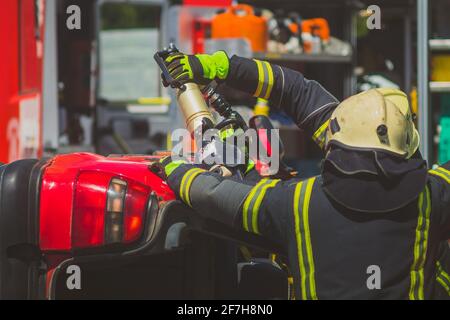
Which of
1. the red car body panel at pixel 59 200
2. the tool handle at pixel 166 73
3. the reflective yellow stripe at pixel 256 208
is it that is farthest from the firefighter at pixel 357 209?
the tool handle at pixel 166 73

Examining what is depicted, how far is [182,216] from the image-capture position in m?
2.59

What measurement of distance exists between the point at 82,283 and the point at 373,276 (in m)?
0.85

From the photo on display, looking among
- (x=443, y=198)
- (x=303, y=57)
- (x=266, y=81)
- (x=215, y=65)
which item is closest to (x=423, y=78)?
(x=303, y=57)

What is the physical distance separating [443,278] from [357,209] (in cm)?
39

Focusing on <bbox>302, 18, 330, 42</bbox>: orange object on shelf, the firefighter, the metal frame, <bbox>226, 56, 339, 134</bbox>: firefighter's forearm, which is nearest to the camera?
the firefighter

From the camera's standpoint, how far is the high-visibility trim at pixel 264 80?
295 centimetres

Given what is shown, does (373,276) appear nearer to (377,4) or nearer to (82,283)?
(82,283)

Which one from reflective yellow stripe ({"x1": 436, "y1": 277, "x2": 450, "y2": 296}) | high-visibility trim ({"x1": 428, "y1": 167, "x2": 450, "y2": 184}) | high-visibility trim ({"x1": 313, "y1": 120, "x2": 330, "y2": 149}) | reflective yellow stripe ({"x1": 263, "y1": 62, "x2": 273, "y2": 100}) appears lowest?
reflective yellow stripe ({"x1": 436, "y1": 277, "x2": 450, "y2": 296})

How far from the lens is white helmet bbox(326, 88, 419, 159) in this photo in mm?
2422

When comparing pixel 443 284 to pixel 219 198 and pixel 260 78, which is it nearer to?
pixel 219 198

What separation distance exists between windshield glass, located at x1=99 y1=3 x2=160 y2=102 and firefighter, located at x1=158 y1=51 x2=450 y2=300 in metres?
5.76

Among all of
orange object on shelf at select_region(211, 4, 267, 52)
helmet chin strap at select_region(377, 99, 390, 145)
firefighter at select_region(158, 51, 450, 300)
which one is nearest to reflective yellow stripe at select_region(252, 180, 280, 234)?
firefighter at select_region(158, 51, 450, 300)

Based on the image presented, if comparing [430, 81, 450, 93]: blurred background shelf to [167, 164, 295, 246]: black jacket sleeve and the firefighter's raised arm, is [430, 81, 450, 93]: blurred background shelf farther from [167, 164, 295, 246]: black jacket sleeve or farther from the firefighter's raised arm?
[167, 164, 295, 246]: black jacket sleeve

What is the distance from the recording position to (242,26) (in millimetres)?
6559
